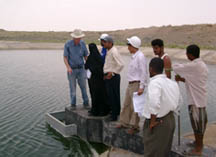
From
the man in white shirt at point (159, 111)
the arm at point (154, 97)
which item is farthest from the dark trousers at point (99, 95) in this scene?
the arm at point (154, 97)


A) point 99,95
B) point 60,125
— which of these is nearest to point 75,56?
point 99,95

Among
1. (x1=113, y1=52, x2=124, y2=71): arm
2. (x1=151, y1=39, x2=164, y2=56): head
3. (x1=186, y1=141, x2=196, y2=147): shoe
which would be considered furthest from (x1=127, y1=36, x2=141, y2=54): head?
(x1=186, y1=141, x2=196, y2=147): shoe

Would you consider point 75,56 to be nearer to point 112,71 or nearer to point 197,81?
point 112,71

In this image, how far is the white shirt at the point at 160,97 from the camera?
3.43m

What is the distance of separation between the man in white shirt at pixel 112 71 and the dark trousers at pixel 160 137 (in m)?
1.99

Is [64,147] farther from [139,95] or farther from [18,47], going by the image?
[18,47]

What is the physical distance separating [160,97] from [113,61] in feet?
7.03

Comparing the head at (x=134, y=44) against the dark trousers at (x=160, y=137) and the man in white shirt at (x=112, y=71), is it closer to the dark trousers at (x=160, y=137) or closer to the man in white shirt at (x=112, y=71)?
the man in white shirt at (x=112, y=71)

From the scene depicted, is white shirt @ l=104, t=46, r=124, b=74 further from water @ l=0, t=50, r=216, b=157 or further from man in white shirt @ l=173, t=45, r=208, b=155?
water @ l=0, t=50, r=216, b=157

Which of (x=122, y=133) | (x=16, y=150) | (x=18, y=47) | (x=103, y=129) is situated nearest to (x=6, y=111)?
(x=16, y=150)

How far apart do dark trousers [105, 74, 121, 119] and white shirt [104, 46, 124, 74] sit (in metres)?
0.17

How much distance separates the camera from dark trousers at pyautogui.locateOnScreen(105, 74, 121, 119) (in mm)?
5641

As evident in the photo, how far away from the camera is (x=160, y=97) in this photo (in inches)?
138

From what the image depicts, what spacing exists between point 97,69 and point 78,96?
18.3 feet
